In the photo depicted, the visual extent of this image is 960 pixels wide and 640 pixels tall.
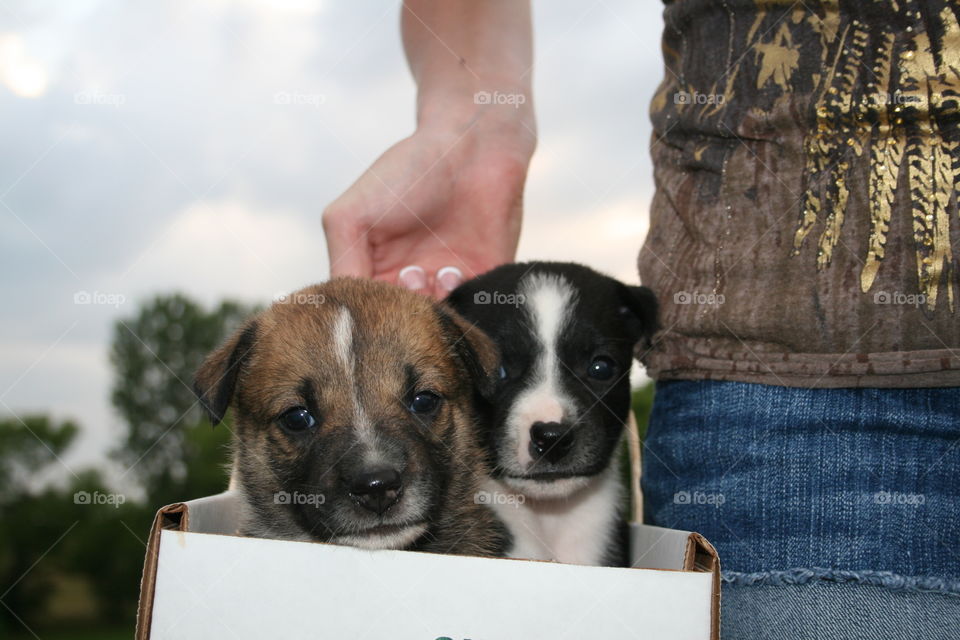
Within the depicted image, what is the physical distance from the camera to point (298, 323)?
2957mm

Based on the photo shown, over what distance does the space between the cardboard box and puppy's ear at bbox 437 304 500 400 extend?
1.19 meters

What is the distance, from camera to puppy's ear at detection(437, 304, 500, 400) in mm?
3055

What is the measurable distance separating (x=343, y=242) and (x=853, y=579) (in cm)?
238

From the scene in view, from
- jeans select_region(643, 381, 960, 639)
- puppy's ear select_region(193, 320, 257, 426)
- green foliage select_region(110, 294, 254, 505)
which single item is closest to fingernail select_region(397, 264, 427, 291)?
puppy's ear select_region(193, 320, 257, 426)

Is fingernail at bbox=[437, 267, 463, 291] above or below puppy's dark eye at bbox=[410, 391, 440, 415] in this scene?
above

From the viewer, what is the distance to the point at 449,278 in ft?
13.1

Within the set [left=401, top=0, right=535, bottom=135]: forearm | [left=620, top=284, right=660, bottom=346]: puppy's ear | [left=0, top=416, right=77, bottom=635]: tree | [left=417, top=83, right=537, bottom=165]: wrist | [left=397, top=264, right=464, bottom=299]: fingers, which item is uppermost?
[left=401, top=0, right=535, bottom=135]: forearm

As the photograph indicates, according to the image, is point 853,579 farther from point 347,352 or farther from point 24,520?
point 24,520

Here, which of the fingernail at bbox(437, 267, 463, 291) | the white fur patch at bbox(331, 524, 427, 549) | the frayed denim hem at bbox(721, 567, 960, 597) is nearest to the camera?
the frayed denim hem at bbox(721, 567, 960, 597)

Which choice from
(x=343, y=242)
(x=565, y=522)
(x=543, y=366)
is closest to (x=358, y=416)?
(x=543, y=366)

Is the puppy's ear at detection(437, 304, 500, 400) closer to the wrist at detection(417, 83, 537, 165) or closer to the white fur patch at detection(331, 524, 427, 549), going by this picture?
the white fur patch at detection(331, 524, 427, 549)

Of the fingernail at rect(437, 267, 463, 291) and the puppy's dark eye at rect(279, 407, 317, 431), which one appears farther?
the fingernail at rect(437, 267, 463, 291)

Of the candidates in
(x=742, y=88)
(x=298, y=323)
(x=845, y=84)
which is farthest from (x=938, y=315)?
(x=298, y=323)

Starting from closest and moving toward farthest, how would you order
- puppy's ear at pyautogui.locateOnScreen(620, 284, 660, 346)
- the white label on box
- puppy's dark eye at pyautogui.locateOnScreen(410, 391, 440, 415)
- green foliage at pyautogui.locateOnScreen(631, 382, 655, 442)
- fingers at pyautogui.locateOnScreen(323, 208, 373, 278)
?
the white label on box
puppy's dark eye at pyautogui.locateOnScreen(410, 391, 440, 415)
puppy's ear at pyautogui.locateOnScreen(620, 284, 660, 346)
fingers at pyautogui.locateOnScreen(323, 208, 373, 278)
green foliage at pyautogui.locateOnScreen(631, 382, 655, 442)
